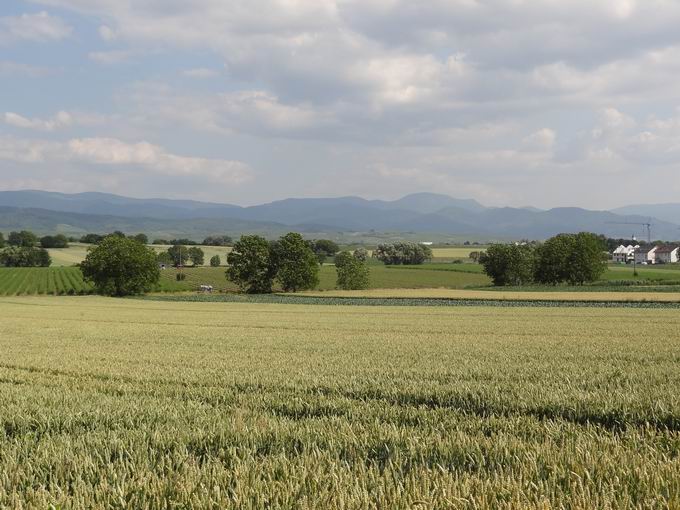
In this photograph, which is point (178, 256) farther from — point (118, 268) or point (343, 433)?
point (343, 433)

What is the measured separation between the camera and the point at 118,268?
97.9 metres

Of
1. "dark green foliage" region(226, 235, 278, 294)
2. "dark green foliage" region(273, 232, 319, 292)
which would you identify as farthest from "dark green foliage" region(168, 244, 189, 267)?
"dark green foliage" region(273, 232, 319, 292)

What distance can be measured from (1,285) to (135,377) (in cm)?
10854

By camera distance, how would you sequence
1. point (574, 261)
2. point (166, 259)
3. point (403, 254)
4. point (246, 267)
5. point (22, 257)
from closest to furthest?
1. point (246, 267)
2. point (574, 261)
3. point (22, 257)
4. point (166, 259)
5. point (403, 254)

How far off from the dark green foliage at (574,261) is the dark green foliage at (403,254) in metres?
78.0

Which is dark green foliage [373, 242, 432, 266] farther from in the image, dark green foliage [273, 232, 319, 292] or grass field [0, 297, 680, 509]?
grass field [0, 297, 680, 509]

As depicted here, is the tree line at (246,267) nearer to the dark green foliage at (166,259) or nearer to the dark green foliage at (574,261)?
the dark green foliage at (574,261)

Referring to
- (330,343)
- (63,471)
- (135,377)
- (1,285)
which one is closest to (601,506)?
(63,471)

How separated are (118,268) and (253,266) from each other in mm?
22778

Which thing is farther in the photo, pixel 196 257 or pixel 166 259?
pixel 196 257

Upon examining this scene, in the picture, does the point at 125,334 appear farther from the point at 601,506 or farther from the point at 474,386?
the point at 601,506

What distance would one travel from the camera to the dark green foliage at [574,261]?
11419cm

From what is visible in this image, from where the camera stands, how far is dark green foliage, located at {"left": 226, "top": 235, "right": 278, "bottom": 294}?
107875mm

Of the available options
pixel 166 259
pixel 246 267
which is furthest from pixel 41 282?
pixel 166 259
